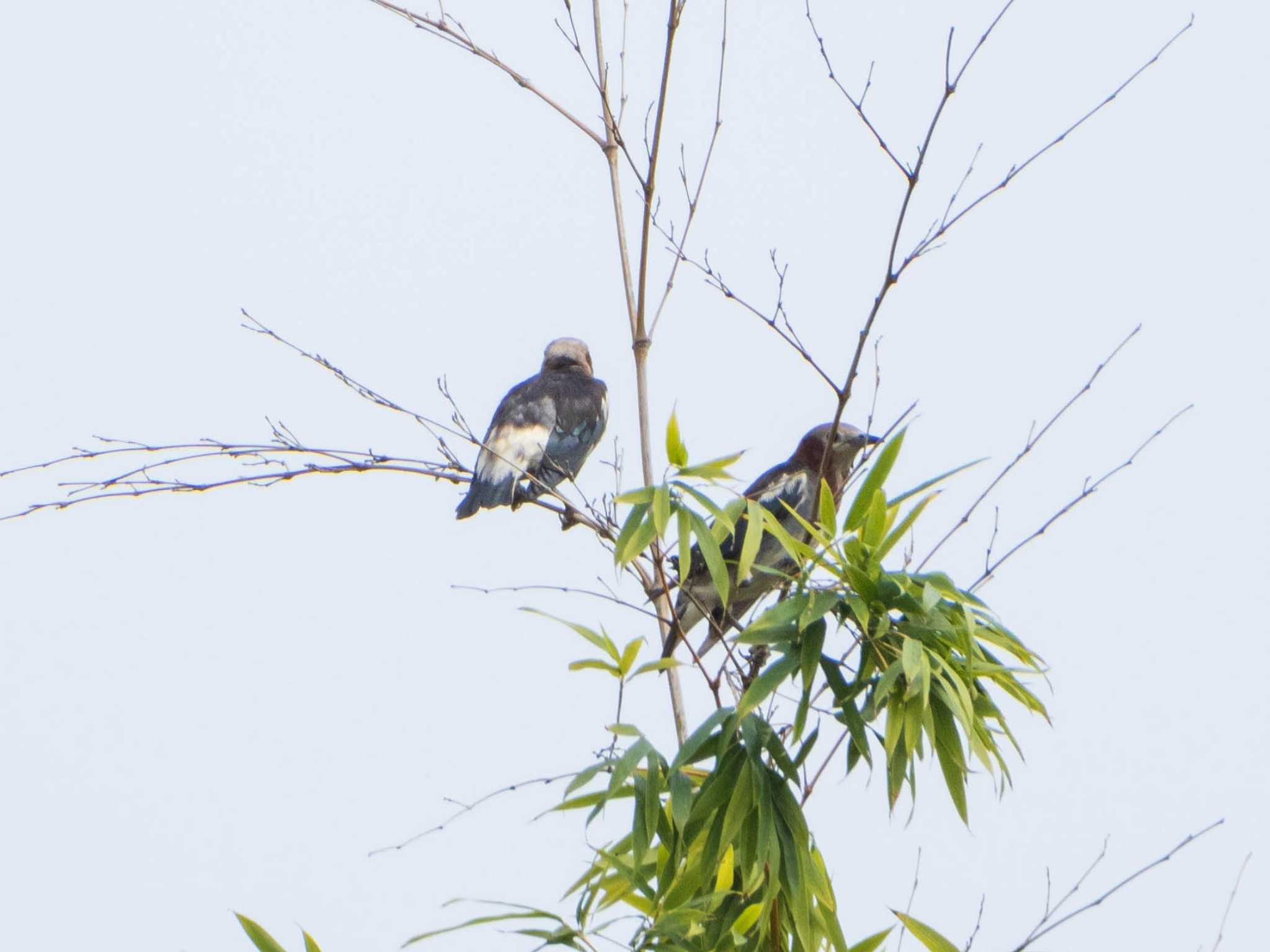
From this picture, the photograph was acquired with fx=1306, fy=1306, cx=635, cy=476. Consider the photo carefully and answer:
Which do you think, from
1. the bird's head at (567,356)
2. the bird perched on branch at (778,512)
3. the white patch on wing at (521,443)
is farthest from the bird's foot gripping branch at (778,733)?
the bird's head at (567,356)

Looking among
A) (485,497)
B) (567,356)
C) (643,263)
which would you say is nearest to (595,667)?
(643,263)

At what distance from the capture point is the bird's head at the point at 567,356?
24.0ft

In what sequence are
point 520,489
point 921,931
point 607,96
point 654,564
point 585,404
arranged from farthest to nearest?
point 585,404
point 520,489
point 607,96
point 654,564
point 921,931

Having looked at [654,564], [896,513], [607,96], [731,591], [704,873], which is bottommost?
[704,873]

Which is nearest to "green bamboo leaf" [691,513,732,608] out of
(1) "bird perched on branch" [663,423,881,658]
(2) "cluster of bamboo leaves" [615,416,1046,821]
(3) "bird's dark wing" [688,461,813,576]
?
(2) "cluster of bamboo leaves" [615,416,1046,821]

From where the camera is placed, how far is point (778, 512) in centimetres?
584

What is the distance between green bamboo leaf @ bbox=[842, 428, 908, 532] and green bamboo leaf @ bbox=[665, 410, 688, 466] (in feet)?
1.12

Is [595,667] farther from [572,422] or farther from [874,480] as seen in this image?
[572,422]

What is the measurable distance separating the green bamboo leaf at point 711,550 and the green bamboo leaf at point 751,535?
0.13ft

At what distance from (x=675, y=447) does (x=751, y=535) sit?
226 millimetres

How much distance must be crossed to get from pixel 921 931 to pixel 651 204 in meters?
1.82

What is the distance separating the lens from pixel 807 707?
2.44 meters

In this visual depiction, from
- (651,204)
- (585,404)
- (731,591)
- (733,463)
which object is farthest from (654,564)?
(585,404)

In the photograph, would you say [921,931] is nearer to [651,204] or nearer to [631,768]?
[631,768]
